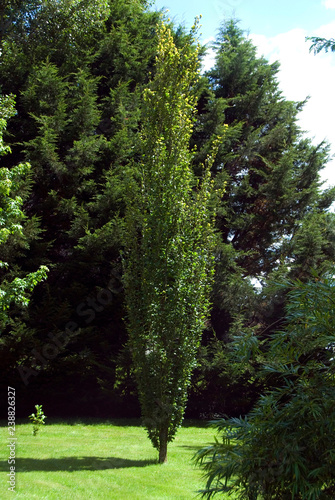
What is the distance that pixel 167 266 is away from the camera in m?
6.35

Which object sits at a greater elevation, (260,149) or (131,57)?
(131,57)

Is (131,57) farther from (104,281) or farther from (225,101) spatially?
(104,281)

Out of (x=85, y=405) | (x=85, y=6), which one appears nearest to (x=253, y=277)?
(x=85, y=405)

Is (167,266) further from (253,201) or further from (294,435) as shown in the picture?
(253,201)

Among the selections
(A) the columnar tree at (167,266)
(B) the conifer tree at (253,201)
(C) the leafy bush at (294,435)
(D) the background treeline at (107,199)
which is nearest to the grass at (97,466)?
(C) the leafy bush at (294,435)

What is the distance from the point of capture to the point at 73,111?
1209cm

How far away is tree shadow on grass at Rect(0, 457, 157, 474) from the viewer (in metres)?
5.91

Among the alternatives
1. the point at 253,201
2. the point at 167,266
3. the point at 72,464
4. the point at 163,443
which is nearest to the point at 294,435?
the point at 167,266

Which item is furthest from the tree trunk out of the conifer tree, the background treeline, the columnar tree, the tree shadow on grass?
the conifer tree

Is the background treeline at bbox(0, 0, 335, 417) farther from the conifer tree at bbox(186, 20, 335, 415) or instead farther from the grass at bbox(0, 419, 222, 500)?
the grass at bbox(0, 419, 222, 500)

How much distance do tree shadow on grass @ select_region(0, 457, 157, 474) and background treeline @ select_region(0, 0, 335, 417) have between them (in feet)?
10.2

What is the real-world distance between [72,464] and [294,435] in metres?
4.43

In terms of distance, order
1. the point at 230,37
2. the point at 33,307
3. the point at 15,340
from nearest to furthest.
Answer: the point at 15,340 < the point at 33,307 < the point at 230,37

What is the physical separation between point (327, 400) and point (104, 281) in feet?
29.7
